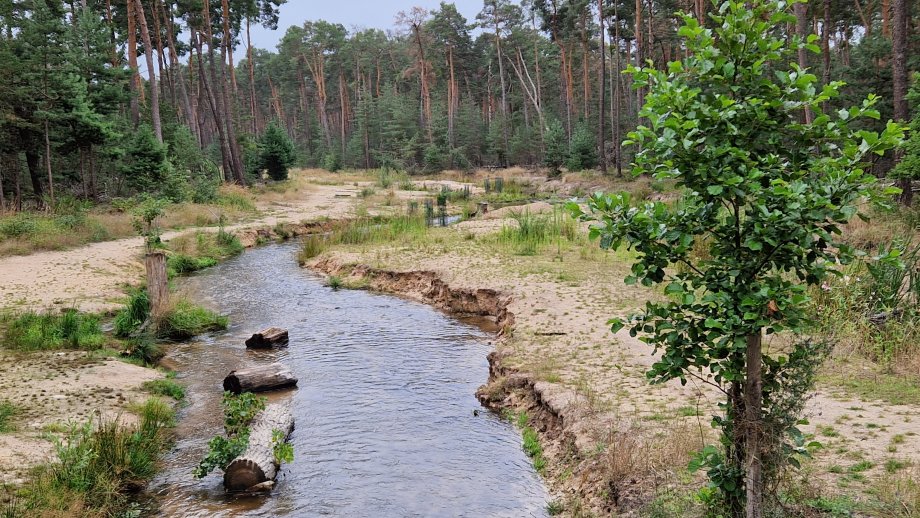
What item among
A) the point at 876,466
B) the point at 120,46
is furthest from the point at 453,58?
the point at 876,466

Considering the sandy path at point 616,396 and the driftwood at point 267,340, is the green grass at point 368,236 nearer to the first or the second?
the sandy path at point 616,396

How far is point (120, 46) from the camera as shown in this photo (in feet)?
127

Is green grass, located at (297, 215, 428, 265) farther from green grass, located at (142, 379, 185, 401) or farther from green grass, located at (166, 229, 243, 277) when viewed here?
green grass, located at (142, 379, 185, 401)

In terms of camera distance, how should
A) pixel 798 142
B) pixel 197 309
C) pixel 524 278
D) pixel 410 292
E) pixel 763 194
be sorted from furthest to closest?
pixel 410 292
pixel 524 278
pixel 197 309
pixel 798 142
pixel 763 194

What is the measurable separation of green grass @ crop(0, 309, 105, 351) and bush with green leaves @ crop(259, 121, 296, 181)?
2494 cm

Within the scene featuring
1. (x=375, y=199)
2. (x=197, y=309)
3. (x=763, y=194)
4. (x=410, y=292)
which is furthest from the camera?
(x=375, y=199)

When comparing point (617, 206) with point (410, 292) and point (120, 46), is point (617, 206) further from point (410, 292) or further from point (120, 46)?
point (120, 46)

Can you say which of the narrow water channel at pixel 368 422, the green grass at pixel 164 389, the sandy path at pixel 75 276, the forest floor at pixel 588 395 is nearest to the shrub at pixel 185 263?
the sandy path at pixel 75 276

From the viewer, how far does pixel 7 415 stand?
6730 millimetres

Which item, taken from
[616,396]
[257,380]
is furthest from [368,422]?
[616,396]

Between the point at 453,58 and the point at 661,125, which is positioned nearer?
the point at 661,125

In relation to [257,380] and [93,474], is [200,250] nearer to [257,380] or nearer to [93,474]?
[257,380]

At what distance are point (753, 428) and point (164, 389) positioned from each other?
732 cm

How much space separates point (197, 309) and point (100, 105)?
15.6 meters
